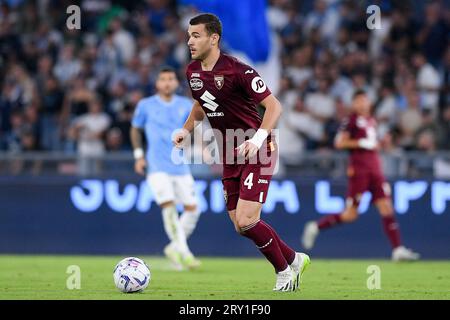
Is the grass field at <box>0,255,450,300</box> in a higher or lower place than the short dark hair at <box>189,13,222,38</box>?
lower

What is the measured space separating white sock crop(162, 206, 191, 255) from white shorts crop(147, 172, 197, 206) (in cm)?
18

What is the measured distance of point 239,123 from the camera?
33.9ft

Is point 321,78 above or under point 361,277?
above

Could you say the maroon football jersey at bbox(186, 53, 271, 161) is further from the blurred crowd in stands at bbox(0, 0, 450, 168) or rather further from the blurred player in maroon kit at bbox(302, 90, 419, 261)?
the blurred crowd in stands at bbox(0, 0, 450, 168)

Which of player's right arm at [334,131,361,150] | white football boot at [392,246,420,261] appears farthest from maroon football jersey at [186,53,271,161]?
white football boot at [392,246,420,261]

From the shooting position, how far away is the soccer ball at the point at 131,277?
10352mm

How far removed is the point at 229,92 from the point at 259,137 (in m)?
0.71

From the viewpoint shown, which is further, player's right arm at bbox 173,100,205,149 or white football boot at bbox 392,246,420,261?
white football boot at bbox 392,246,420,261

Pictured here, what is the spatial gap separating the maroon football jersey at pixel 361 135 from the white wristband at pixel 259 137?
6.85m

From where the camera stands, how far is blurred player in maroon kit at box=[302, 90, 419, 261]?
1639cm

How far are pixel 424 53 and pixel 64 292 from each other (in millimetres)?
11170

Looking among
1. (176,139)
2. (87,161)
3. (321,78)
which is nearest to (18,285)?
(176,139)

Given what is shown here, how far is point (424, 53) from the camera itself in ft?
65.1

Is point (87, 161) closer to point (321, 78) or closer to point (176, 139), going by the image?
point (321, 78)
